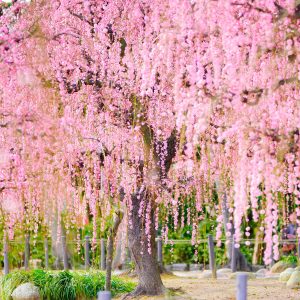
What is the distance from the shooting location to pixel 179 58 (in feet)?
20.8

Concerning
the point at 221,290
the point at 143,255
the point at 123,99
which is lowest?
the point at 221,290

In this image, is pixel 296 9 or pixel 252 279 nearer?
pixel 296 9

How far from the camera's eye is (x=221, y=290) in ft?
33.4

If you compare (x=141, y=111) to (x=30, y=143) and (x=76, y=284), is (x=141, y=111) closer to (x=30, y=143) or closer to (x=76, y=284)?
(x=30, y=143)

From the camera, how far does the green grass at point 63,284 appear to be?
9703 millimetres

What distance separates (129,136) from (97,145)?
0.49m

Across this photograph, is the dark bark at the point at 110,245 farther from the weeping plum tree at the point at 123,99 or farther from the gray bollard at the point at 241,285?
the gray bollard at the point at 241,285

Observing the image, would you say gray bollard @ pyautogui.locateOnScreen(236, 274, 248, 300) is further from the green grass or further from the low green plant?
the low green plant

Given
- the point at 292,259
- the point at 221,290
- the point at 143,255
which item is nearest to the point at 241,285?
the point at 143,255

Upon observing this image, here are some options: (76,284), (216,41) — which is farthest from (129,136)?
(216,41)

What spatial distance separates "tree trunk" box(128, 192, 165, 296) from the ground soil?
19 cm

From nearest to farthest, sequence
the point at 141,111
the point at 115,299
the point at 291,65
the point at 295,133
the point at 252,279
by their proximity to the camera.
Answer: the point at 295,133, the point at 291,65, the point at 141,111, the point at 115,299, the point at 252,279

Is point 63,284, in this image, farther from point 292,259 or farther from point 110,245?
point 292,259

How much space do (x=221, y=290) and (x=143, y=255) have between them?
1.55m
